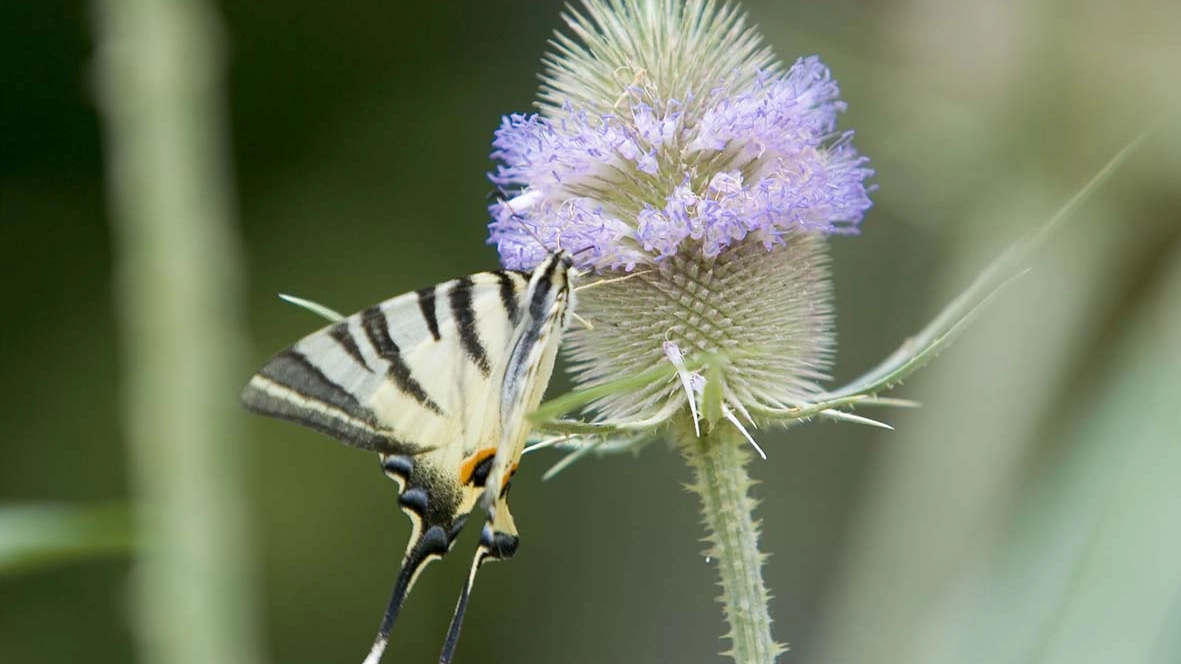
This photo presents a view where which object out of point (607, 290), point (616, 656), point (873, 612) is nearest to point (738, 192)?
point (607, 290)

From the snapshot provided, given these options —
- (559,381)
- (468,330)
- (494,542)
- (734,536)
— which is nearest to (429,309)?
(468,330)

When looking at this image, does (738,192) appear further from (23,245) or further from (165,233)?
(23,245)

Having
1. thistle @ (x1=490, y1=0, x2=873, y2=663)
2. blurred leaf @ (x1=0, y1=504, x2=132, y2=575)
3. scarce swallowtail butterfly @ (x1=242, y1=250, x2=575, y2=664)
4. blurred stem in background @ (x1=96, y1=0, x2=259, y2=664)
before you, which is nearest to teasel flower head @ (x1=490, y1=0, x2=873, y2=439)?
thistle @ (x1=490, y1=0, x2=873, y2=663)

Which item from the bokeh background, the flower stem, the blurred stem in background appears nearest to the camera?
the blurred stem in background

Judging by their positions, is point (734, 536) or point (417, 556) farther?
point (417, 556)

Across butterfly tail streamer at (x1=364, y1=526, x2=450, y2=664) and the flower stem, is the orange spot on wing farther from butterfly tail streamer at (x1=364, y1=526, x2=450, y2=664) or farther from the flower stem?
the flower stem

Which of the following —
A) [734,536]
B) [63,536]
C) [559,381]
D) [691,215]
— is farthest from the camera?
[559,381]

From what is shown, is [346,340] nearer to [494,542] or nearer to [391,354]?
[391,354]

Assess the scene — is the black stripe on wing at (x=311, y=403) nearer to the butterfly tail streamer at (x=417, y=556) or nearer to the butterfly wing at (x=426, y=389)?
the butterfly wing at (x=426, y=389)
